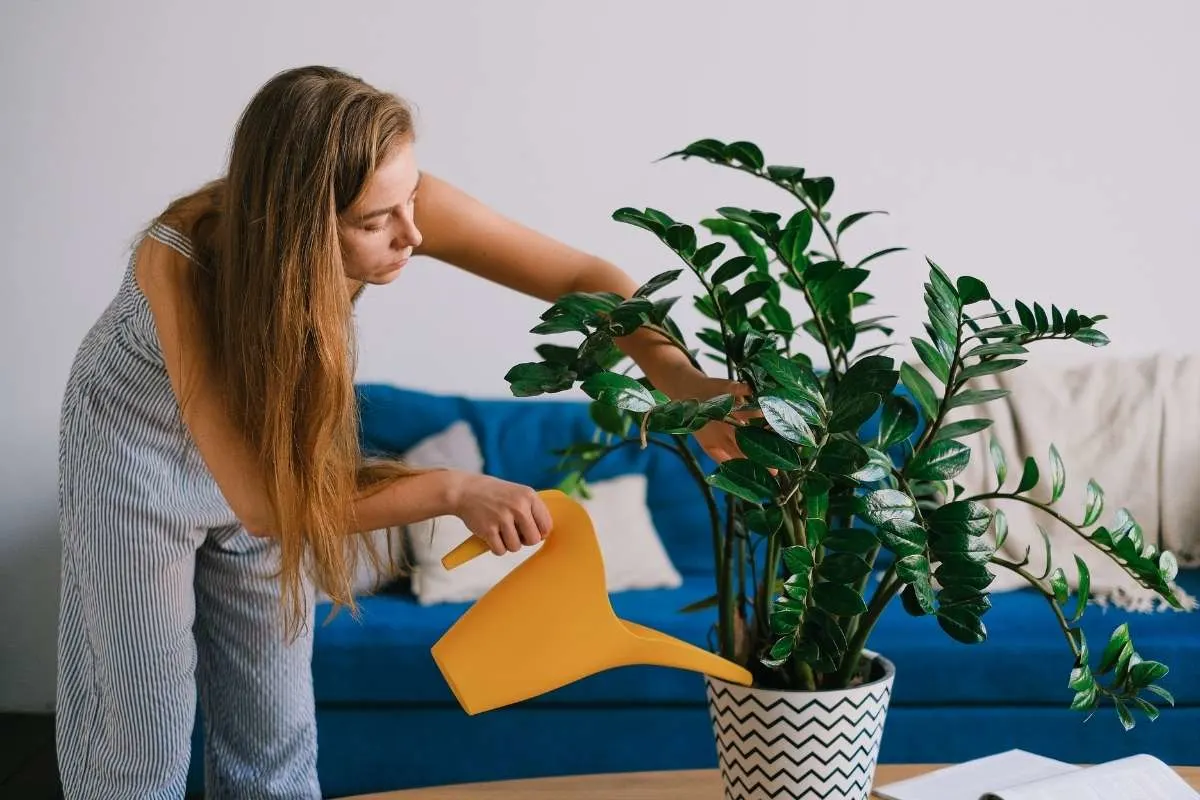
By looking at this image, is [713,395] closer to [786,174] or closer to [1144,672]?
[786,174]

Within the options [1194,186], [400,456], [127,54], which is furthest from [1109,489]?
[127,54]

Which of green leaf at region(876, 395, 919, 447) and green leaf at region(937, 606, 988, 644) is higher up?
green leaf at region(876, 395, 919, 447)

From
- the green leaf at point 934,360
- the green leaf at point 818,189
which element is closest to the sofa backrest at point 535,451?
the green leaf at point 818,189

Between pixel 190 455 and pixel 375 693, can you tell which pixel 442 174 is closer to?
pixel 375 693

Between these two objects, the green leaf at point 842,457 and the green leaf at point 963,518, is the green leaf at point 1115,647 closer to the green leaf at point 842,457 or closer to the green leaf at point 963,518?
the green leaf at point 963,518

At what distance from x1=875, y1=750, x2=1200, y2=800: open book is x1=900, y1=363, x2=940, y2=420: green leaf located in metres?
0.32

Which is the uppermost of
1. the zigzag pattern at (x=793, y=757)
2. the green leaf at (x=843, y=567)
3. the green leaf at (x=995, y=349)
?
the green leaf at (x=995, y=349)

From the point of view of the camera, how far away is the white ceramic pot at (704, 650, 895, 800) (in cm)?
98

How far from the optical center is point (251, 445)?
3.99ft

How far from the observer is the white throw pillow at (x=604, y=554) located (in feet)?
7.73

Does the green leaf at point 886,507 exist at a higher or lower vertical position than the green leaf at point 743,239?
lower

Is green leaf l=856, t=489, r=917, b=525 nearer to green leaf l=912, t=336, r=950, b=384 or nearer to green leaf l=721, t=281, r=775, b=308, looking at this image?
green leaf l=912, t=336, r=950, b=384

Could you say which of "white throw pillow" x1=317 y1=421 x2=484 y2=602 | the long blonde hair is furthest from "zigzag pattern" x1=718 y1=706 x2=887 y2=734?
"white throw pillow" x1=317 y1=421 x2=484 y2=602

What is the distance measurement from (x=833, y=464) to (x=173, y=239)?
76cm
